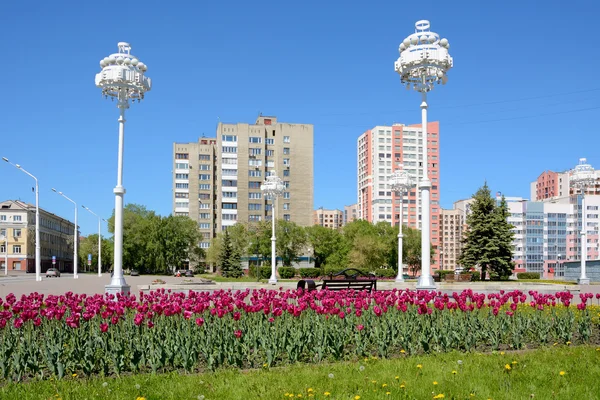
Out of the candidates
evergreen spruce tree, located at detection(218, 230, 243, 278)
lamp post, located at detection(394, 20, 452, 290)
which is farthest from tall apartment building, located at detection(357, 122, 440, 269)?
lamp post, located at detection(394, 20, 452, 290)

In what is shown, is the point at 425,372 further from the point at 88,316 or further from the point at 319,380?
the point at 88,316

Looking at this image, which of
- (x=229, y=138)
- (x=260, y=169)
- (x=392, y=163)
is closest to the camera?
(x=229, y=138)

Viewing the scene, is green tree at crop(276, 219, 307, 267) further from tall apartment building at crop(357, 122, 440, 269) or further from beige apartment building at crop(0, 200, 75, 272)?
tall apartment building at crop(357, 122, 440, 269)

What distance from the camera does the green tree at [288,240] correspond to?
7625cm

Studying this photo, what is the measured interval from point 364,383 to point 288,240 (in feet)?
228

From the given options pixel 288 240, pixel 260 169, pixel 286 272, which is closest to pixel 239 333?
pixel 286 272

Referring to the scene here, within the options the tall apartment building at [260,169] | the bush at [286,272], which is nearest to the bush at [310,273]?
the bush at [286,272]

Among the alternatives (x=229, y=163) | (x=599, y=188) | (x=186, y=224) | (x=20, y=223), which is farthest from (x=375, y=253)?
(x=599, y=188)

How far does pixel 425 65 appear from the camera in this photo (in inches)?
815

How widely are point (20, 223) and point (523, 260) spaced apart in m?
108

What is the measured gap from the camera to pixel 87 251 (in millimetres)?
103438

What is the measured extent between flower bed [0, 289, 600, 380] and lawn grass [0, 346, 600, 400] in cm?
49

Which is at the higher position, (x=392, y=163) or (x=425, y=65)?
(x=392, y=163)

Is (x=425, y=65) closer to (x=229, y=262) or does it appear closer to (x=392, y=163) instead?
(x=229, y=262)
